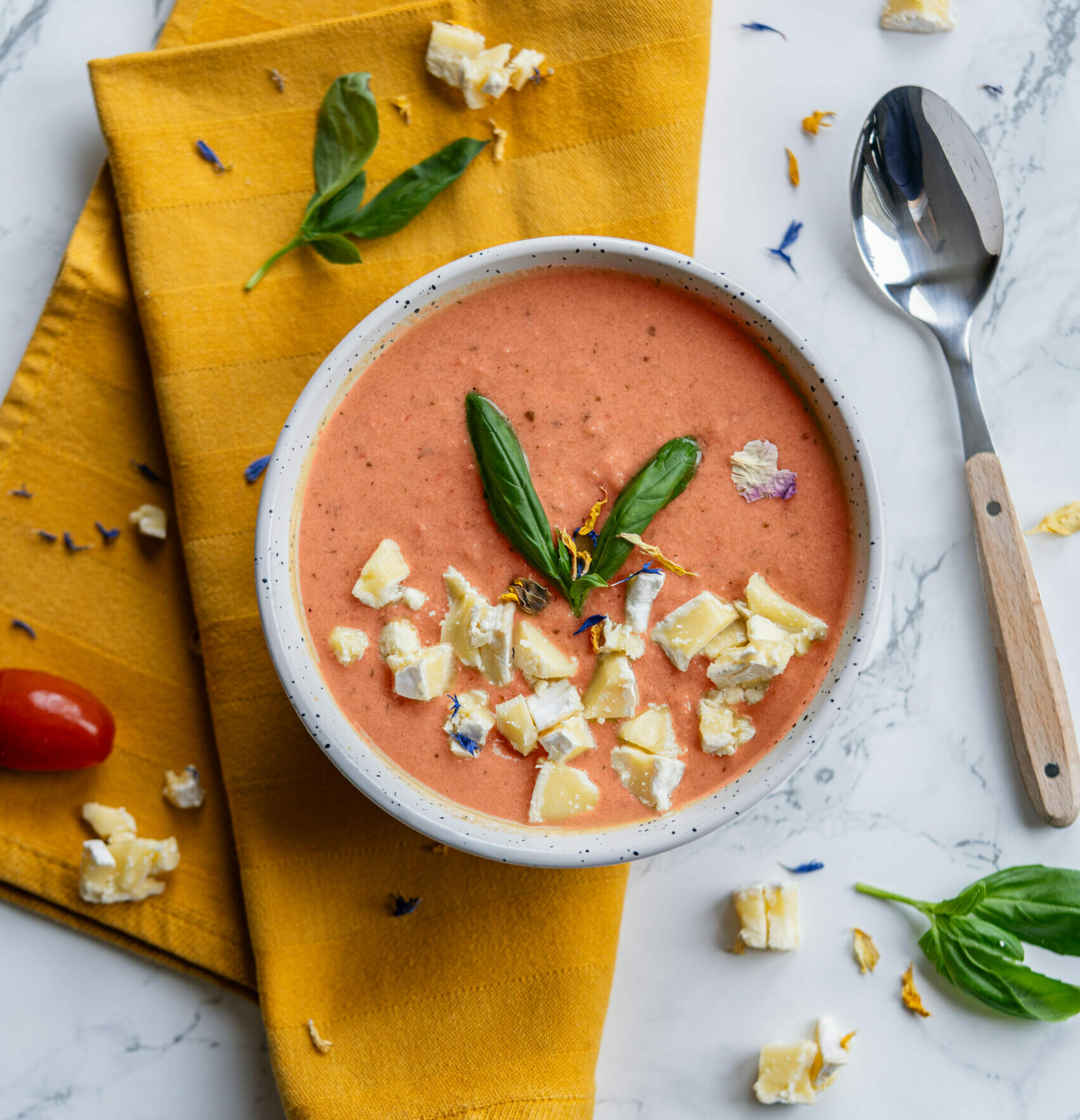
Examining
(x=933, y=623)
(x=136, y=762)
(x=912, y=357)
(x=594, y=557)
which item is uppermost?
(x=912, y=357)

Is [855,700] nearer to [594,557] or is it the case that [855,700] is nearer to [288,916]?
[594,557]

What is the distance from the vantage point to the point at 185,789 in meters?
2.25

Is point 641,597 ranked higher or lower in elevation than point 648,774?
higher

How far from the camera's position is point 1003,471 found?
2338 mm

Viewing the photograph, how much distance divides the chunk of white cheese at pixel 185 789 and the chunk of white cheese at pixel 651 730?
0.99m

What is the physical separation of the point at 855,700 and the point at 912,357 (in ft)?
2.53

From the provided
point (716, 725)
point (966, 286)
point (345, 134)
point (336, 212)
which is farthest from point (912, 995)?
point (345, 134)

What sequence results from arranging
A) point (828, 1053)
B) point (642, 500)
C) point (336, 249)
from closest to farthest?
point (642, 500), point (336, 249), point (828, 1053)

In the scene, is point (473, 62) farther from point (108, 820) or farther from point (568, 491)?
point (108, 820)

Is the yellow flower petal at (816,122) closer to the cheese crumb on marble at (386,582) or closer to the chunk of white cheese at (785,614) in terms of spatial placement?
the chunk of white cheese at (785,614)

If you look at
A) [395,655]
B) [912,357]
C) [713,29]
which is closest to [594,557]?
[395,655]

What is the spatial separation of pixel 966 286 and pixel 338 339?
1375mm

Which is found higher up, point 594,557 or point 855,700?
point 594,557

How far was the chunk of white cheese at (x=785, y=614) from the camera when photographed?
1.83m
